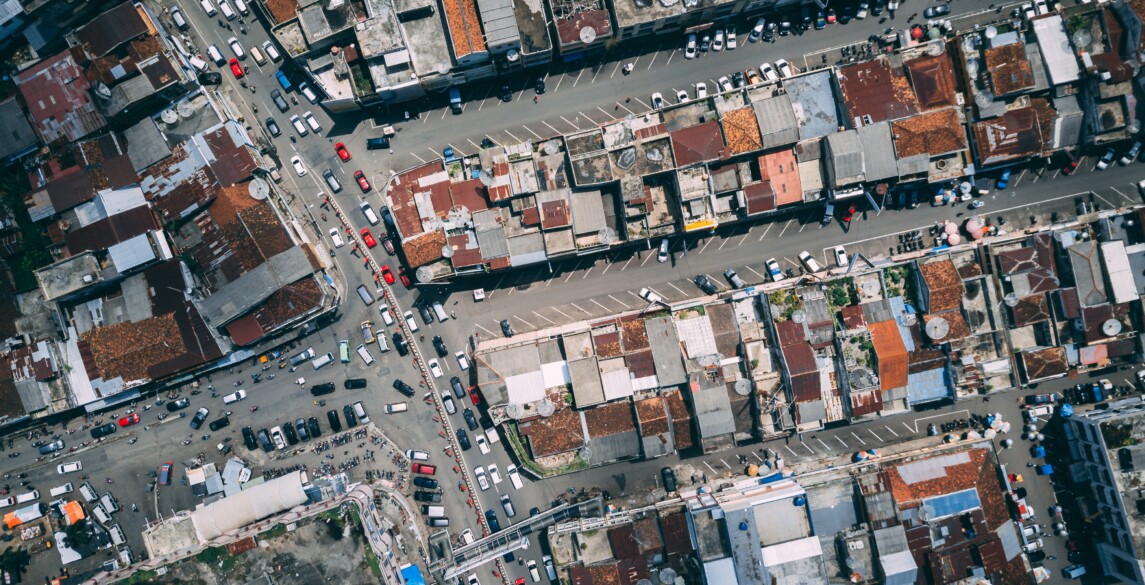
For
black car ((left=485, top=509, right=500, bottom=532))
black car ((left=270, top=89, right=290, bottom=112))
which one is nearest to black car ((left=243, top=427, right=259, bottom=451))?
black car ((left=485, top=509, right=500, bottom=532))

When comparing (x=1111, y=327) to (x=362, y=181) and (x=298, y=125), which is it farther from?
(x=298, y=125)

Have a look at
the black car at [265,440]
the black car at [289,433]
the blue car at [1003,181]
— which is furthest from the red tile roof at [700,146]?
the black car at [265,440]

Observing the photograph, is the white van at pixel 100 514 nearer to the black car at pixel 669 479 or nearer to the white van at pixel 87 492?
the white van at pixel 87 492

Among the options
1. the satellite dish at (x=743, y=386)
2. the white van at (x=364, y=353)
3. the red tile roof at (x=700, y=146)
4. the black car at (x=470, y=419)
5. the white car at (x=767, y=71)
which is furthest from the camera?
the white van at (x=364, y=353)

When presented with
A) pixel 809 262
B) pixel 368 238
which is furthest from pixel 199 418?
pixel 809 262

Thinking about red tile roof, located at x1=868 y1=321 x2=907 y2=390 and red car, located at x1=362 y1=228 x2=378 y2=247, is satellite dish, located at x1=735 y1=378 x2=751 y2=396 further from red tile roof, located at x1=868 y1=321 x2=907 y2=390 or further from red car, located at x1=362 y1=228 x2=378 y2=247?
red car, located at x1=362 y1=228 x2=378 y2=247

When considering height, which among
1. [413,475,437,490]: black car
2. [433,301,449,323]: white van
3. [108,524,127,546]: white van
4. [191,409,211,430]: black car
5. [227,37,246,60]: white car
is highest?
[227,37,246,60]: white car
